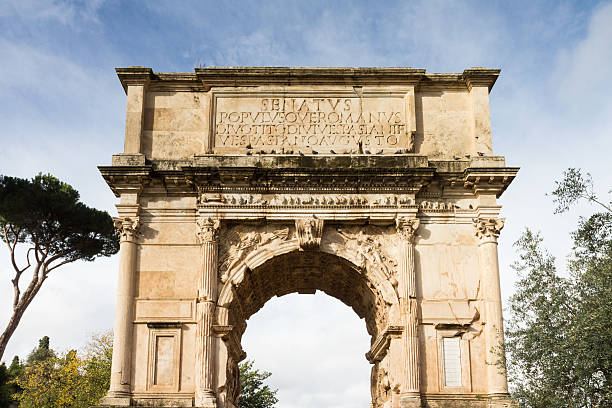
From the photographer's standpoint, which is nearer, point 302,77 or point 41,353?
point 302,77

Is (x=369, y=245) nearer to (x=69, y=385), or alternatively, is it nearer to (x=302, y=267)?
(x=302, y=267)

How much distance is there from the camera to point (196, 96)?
17.2 metres

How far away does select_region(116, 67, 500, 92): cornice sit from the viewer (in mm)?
16906

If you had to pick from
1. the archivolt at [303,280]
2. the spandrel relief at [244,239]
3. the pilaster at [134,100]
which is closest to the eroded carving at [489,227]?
the archivolt at [303,280]

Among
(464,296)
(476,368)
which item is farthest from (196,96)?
(476,368)

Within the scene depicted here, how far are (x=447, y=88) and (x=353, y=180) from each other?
3.36 metres

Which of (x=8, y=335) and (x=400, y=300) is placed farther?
(x=8, y=335)

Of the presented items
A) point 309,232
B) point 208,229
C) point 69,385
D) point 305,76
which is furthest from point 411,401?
point 69,385

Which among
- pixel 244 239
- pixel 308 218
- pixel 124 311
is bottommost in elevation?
pixel 124 311

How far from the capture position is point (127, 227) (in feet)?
51.6

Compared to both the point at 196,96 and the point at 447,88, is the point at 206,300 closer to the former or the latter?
the point at 196,96

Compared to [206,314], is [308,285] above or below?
above

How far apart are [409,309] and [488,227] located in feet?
8.00

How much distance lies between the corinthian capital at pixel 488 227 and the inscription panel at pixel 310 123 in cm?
226
